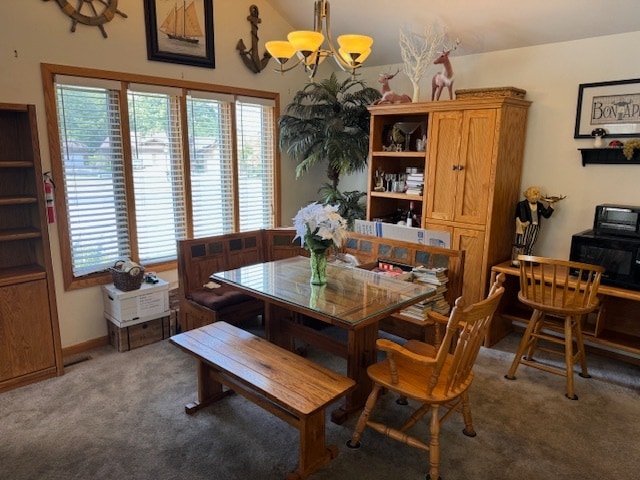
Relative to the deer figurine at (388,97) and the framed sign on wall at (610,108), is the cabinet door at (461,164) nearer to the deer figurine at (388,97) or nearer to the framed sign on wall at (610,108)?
the deer figurine at (388,97)

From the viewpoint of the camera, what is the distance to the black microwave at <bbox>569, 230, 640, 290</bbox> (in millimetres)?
2918

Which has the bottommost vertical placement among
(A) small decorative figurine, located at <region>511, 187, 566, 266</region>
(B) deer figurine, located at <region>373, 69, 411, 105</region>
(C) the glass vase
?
(C) the glass vase

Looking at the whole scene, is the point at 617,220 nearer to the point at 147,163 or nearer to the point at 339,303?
the point at 339,303

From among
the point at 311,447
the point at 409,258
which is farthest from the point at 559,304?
the point at 311,447

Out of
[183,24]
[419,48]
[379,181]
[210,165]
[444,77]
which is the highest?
[183,24]

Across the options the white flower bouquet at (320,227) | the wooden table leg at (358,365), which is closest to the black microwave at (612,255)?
the wooden table leg at (358,365)

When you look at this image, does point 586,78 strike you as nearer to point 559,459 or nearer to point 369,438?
point 559,459

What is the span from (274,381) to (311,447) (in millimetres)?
354

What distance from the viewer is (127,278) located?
3.38 m

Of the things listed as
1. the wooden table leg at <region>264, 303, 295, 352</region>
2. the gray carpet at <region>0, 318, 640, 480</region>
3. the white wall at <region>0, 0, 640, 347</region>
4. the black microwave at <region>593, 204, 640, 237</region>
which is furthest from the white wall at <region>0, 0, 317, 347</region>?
the black microwave at <region>593, 204, 640, 237</region>

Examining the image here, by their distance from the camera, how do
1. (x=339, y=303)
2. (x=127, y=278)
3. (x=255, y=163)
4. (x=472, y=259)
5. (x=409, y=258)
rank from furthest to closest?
1. (x=255, y=163)
2. (x=472, y=259)
3. (x=409, y=258)
4. (x=127, y=278)
5. (x=339, y=303)

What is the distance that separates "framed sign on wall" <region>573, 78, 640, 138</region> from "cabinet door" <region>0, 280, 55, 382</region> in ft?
13.2

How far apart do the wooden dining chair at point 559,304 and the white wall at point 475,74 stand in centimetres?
66

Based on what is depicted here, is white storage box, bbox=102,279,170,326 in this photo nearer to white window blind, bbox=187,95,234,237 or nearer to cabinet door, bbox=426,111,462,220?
white window blind, bbox=187,95,234,237
